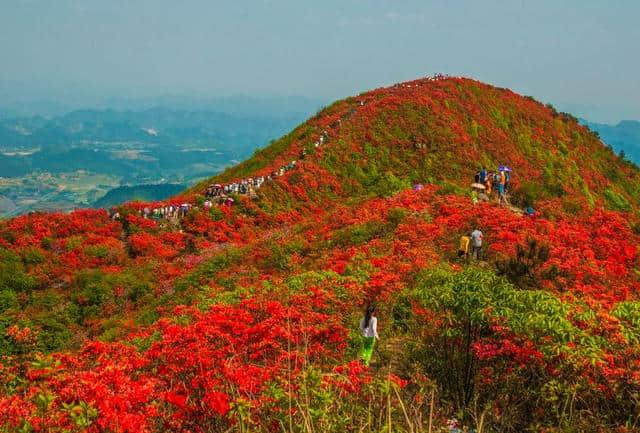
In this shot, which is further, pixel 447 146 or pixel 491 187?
pixel 447 146

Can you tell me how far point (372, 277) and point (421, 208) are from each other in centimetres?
1166

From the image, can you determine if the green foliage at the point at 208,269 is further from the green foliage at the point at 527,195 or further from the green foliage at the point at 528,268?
the green foliage at the point at 527,195

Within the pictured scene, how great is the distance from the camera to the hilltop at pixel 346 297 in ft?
23.2

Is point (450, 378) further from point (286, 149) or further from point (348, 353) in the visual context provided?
point (286, 149)

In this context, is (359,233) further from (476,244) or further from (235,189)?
(235,189)

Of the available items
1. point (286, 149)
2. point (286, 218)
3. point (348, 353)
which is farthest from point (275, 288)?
point (286, 149)

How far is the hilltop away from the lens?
706 centimetres

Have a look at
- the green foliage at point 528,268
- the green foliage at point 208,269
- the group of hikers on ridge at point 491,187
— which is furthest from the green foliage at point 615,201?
the green foliage at point 208,269

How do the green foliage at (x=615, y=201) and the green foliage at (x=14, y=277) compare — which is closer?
the green foliage at (x=14, y=277)

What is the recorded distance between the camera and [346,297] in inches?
601

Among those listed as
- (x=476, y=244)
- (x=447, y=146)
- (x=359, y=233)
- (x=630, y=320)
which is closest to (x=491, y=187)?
(x=359, y=233)

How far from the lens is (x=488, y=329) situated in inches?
371

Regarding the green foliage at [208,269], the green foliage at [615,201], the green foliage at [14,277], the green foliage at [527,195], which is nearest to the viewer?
the green foliage at [208,269]

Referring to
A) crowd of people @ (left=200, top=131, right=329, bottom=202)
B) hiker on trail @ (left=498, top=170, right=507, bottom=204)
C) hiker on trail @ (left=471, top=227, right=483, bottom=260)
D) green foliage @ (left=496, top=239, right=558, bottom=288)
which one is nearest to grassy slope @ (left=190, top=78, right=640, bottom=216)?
crowd of people @ (left=200, top=131, right=329, bottom=202)
